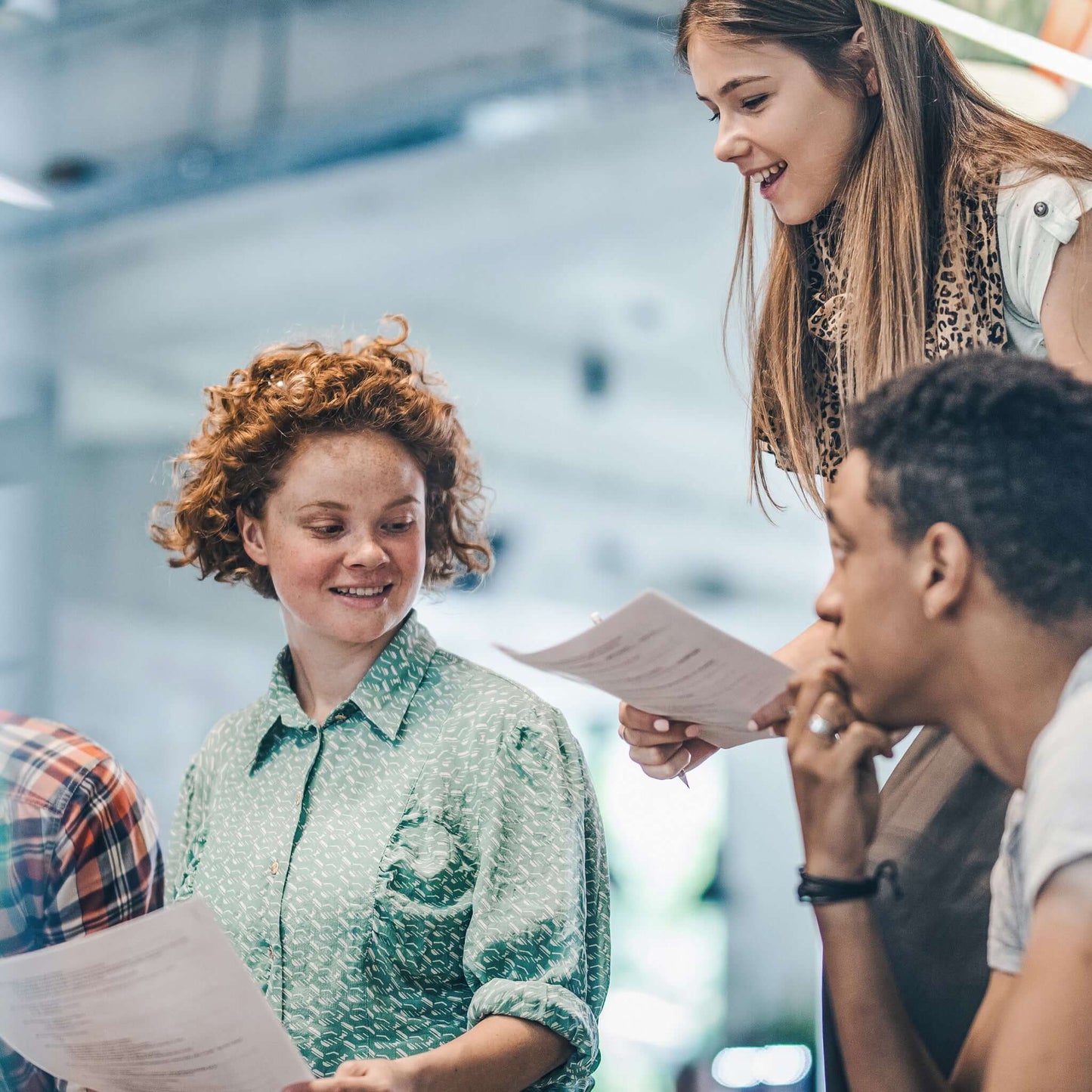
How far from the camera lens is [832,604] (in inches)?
44.9

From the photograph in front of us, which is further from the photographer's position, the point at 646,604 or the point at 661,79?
the point at 661,79

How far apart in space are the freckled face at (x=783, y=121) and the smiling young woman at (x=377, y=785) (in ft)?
1.72

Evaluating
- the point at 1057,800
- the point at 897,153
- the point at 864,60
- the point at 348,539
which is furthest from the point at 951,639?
the point at 348,539

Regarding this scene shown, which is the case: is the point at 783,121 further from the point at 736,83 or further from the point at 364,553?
the point at 364,553

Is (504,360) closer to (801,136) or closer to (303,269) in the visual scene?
(303,269)

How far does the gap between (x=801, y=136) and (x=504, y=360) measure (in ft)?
12.5

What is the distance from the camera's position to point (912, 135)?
1.44 metres

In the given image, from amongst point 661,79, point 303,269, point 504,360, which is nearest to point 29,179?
point 303,269

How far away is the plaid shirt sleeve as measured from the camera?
177 cm

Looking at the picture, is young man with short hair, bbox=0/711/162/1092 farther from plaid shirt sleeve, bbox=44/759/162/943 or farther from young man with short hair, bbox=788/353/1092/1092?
young man with short hair, bbox=788/353/1092/1092

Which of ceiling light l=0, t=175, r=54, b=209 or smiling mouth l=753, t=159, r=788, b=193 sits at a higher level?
ceiling light l=0, t=175, r=54, b=209

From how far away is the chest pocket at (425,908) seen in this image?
4.86ft

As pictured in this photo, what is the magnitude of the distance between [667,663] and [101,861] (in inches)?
37.9

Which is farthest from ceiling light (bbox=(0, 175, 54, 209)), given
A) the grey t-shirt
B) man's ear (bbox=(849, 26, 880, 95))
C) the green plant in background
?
the grey t-shirt
